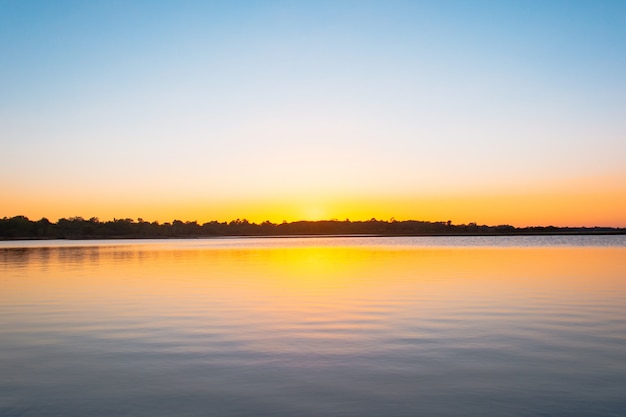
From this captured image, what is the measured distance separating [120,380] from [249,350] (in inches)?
146

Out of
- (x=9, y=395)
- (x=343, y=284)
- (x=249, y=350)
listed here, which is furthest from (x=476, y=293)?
(x=9, y=395)

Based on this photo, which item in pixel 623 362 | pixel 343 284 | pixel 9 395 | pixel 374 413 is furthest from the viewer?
pixel 343 284

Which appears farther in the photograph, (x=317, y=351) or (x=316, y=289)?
(x=316, y=289)

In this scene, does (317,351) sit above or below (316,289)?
below

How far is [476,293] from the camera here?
25859 mm

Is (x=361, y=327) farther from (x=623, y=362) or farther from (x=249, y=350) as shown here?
(x=623, y=362)

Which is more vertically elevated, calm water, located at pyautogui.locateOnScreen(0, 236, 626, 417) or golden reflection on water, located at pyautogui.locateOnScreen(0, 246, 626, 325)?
golden reflection on water, located at pyautogui.locateOnScreen(0, 246, 626, 325)

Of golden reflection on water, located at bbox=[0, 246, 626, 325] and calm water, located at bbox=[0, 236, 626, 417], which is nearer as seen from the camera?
calm water, located at bbox=[0, 236, 626, 417]

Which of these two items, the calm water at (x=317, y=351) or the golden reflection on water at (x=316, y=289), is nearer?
the calm water at (x=317, y=351)

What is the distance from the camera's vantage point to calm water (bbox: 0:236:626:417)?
32.5 feet

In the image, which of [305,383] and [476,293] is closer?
[305,383]

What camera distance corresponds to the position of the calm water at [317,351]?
9.91m

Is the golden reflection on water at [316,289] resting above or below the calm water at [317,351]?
above

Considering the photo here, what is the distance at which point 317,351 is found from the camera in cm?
1409
